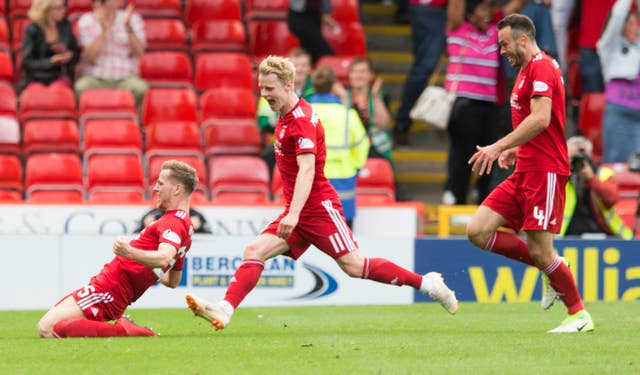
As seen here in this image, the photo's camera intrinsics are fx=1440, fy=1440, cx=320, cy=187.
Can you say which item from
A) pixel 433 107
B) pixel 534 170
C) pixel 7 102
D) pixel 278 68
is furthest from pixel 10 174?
pixel 534 170

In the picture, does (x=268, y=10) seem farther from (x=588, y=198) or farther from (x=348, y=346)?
(x=348, y=346)

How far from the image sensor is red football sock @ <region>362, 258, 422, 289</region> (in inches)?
370

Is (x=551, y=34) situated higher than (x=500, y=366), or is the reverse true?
(x=551, y=34)

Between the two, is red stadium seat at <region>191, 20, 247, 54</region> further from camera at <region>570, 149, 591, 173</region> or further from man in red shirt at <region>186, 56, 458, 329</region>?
man in red shirt at <region>186, 56, 458, 329</region>

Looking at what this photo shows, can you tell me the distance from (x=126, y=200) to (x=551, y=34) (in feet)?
16.2

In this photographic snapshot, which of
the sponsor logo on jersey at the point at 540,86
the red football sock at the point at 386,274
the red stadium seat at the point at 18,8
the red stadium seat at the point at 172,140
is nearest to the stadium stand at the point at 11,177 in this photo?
the red stadium seat at the point at 172,140

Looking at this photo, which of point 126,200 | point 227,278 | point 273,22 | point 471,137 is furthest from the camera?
point 273,22

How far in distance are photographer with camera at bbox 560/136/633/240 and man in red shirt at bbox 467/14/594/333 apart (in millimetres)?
3773

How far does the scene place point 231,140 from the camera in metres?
15.2

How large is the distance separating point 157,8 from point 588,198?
585 cm

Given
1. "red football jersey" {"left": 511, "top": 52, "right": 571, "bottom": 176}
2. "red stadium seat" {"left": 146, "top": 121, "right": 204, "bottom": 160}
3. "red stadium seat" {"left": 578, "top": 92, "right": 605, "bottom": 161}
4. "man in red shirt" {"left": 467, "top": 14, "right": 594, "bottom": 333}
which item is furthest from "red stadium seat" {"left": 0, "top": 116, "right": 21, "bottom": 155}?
"red football jersey" {"left": 511, "top": 52, "right": 571, "bottom": 176}

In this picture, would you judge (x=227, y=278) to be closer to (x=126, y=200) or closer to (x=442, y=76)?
(x=126, y=200)

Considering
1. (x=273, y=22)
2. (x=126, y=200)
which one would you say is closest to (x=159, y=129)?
(x=126, y=200)

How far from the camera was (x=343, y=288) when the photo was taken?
12.9m
